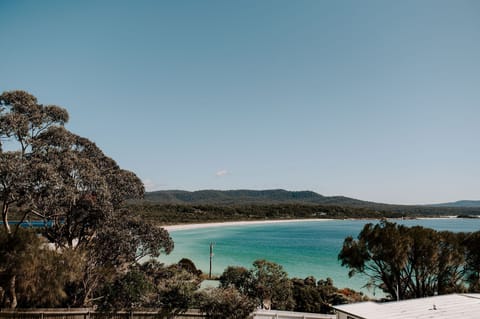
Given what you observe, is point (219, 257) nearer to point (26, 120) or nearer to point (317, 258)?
point (317, 258)

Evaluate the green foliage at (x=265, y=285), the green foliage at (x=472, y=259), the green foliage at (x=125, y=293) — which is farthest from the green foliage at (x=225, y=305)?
the green foliage at (x=472, y=259)

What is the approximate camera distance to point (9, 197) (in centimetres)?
970

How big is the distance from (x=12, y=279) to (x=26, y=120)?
5330 mm

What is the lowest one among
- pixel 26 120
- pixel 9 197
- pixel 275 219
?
pixel 275 219

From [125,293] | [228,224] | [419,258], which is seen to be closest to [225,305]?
[125,293]

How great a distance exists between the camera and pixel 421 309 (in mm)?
10758

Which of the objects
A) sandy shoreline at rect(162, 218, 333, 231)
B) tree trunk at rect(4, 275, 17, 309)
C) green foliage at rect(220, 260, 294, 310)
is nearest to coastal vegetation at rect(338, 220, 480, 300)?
green foliage at rect(220, 260, 294, 310)

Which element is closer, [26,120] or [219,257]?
[26,120]

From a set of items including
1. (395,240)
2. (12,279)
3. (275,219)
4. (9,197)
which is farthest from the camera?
(275,219)

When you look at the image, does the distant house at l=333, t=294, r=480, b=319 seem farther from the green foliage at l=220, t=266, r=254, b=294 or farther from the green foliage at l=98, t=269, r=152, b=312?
the green foliage at l=98, t=269, r=152, b=312

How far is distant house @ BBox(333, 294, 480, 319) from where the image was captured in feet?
33.2

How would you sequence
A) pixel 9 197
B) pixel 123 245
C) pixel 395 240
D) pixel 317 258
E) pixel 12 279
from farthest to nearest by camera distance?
pixel 317 258, pixel 395 240, pixel 123 245, pixel 12 279, pixel 9 197

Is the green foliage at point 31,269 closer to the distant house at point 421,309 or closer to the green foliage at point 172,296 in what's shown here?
the green foliage at point 172,296

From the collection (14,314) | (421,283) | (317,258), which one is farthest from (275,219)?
(14,314)
